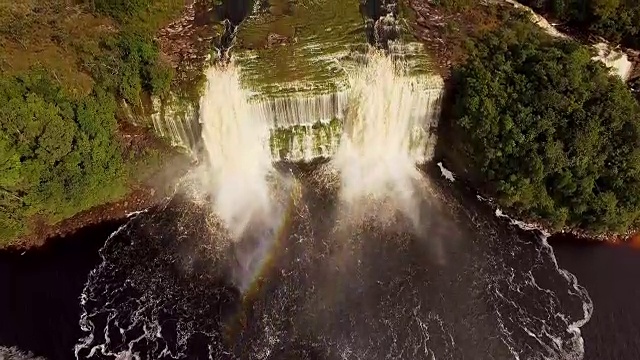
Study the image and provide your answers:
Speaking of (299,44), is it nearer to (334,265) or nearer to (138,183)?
(138,183)

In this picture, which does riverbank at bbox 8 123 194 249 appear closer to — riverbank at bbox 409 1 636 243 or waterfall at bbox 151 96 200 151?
waterfall at bbox 151 96 200 151

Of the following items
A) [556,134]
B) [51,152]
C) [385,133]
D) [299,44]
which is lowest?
[385,133]

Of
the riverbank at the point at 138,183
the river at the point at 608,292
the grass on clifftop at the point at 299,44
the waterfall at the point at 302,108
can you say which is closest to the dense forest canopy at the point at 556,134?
the river at the point at 608,292

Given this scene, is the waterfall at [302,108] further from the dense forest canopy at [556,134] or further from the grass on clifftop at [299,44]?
the dense forest canopy at [556,134]

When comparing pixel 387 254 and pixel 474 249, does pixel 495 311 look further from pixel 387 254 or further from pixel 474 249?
pixel 387 254

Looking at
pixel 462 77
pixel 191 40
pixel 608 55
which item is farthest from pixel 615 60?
pixel 191 40

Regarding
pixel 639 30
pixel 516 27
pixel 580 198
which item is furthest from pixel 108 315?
pixel 639 30
